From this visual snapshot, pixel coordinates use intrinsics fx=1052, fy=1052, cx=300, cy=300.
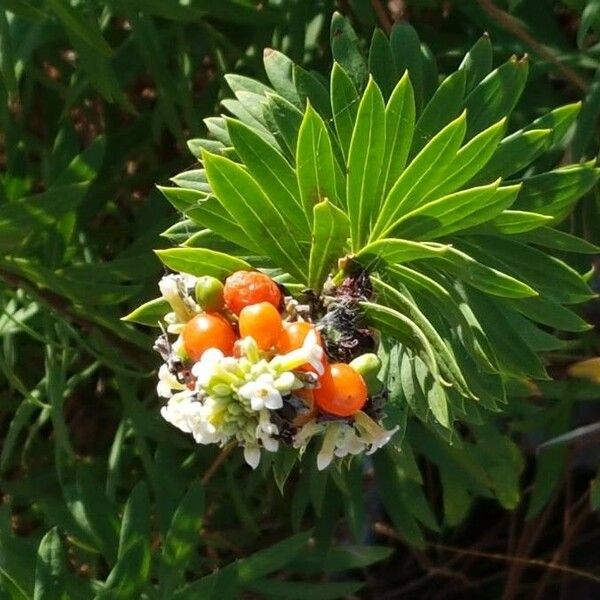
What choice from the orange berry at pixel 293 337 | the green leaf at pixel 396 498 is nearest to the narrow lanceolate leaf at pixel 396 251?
the orange berry at pixel 293 337

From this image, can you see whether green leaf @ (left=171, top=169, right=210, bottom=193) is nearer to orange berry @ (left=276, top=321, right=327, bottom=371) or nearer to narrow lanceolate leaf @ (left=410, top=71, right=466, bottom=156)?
narrow lanceolate leaf @ (left=410, top=71, right=466, bottom=156)

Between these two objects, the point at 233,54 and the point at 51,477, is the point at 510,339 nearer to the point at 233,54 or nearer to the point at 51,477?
the point at 233,54

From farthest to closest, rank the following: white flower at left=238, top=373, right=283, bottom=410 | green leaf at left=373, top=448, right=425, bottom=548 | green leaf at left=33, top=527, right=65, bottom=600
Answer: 1. green leaf at left=373, top=448, right=425, bottom=548
2. green leaf at left=33, top=527, right=65, bottom=600
3. white flower at left=238, top=373, right=283, bottom=410

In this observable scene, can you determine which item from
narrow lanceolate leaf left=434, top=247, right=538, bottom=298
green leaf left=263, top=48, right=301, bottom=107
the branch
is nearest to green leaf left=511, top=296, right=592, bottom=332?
narrow lanceolate leaf left=434, top=247, right=538, bottom=298

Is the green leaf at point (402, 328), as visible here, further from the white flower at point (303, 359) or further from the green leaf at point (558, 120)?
the green leaf at point (558, 120)

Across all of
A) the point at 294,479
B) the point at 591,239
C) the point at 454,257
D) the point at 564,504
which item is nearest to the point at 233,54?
the point at 591,239
